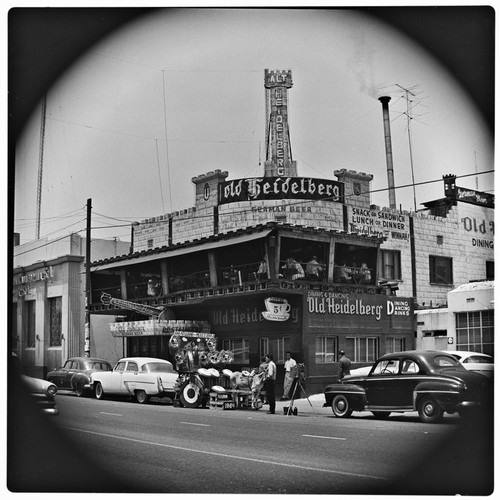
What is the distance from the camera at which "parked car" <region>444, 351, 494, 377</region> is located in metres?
9.89

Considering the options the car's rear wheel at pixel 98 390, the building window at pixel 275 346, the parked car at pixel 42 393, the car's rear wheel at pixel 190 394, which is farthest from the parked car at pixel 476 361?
the car's rear wheel at pixel 98 390

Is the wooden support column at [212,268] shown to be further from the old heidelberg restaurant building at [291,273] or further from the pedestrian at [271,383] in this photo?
the pedestrian at [271,383]

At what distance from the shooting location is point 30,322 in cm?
1097

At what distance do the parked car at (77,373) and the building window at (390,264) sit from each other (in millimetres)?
5615

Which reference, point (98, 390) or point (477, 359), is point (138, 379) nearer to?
point (98, 390)

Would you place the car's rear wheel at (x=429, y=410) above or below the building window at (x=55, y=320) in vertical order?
below

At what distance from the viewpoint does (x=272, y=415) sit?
14.4 m

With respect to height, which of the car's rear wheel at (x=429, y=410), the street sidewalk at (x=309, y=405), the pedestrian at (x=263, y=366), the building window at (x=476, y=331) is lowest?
the street sidewalk at (x=309, y=405)

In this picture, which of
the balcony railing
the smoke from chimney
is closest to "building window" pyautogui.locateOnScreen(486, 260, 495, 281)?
the smoke from chimney

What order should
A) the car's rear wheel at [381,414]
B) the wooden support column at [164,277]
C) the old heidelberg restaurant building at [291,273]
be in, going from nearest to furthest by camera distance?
the car's rear wheel at [381,414]
the old heidelberg restaurant building at [291,273]
the wooden support column at [164,277]

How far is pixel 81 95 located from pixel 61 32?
1372 millimetres

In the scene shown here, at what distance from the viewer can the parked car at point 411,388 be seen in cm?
1113

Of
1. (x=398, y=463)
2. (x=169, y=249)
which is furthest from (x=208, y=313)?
(x=398, y=463)

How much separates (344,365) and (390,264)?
7.55ft
